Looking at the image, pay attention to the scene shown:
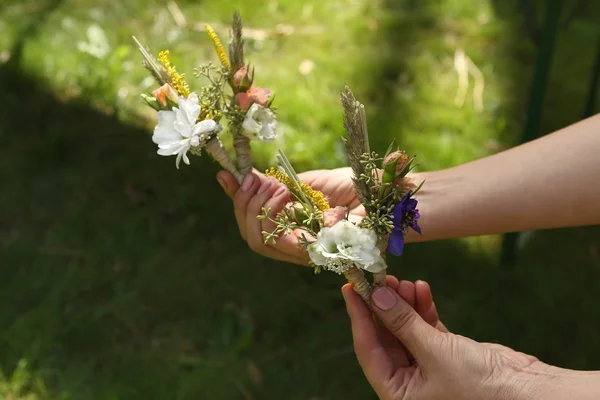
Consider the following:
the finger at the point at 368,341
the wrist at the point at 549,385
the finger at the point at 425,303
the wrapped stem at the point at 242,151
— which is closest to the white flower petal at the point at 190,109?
the wrapped stem at the point at 242,151

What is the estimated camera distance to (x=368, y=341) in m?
1.01

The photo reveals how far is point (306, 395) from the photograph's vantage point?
1390 millimetres

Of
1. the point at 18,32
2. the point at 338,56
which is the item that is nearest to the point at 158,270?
the point at 338,56

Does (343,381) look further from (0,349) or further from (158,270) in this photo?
(0,349)

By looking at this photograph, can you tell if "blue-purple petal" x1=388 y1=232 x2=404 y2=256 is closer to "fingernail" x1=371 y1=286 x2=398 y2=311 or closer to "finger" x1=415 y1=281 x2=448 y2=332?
"fingernail" x1=371 y1=286 x2=398 y2=311

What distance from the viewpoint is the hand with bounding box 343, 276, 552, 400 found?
3.02 feet

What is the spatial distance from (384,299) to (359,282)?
4 centimetres

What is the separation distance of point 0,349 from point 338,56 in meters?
1.29

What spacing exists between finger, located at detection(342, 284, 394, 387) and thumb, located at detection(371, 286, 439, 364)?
1.8 inches

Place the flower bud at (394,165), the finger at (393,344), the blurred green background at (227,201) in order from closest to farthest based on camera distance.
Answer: the flower bud at (394,165)
the finger at (393,344)
the blurred green background at (227,201)

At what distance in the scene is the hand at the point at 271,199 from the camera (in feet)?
3.54

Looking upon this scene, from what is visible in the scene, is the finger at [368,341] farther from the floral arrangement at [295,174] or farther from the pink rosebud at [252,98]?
the pink rosebud at [252,98]

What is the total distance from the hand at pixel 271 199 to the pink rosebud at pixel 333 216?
18cm

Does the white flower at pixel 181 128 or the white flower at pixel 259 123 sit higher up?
the white flower at pixel 259 123
